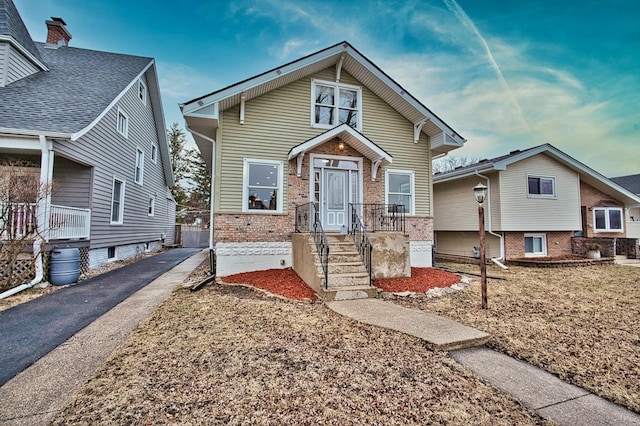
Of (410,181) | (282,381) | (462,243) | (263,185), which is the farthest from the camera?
(462,243)

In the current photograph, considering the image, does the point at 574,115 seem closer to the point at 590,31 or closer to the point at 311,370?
the point at 590,31

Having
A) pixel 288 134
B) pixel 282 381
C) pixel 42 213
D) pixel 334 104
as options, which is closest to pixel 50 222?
pixel 42 213

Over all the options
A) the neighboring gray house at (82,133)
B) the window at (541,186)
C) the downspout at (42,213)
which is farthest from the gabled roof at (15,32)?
the window at (541,186)

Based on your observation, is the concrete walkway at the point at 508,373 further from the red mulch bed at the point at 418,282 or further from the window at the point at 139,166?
the window at the point at 139,166

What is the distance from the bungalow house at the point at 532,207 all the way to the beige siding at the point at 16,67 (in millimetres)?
17390

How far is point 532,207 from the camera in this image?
13.0m

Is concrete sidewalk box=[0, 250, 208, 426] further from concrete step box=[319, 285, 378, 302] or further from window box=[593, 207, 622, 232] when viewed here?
window box=[593, 207, 622, 232]

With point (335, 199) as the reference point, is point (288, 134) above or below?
above

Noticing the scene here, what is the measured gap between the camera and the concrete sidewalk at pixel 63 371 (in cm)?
250

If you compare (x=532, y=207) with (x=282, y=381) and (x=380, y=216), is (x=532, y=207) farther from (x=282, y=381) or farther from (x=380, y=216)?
(x=282, y=381)

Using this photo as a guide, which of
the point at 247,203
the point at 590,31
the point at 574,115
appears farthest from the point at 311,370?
the point at 574,115

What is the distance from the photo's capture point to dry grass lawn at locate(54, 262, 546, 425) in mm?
2420

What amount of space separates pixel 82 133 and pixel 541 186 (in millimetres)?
17477

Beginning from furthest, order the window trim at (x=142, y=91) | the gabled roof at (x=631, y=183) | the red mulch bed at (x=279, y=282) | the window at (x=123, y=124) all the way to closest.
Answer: the gabled roof at (x=631, y=183), the window trim at (x=142, y=91), the window at (x=123, y=124), the red mulch bed at (x=279, y=282)
